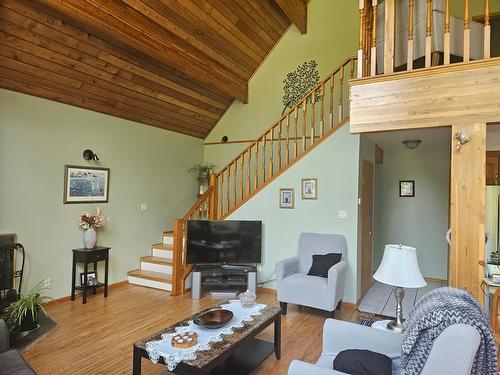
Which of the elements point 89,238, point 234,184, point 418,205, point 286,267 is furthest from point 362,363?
point 418,205

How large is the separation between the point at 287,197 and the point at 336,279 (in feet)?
4.90

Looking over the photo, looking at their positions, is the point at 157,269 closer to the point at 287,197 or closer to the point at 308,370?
the point at 287,197

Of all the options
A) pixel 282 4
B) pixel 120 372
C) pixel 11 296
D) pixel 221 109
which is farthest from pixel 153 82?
pixel 120 372

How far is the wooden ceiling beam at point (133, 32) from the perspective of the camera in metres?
3.24

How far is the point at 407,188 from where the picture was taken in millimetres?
5875

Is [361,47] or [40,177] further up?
[361,47]

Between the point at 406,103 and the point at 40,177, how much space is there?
14.5 ft

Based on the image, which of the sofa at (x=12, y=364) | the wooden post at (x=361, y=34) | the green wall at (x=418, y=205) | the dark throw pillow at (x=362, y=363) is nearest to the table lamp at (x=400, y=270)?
the dark throw pillow at (x=362, y=363)

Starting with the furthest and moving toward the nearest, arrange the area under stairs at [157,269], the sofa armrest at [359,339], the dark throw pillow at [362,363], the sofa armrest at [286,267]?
the area under stairs at [157,269] → the sofa armrest at [286,267] → the sofa armrest at [359,339] → the dark throw pillow at [362,363]

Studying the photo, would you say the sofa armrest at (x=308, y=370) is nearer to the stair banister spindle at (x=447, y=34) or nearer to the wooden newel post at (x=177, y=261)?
the stair banister spindle at (x=447, y=34)

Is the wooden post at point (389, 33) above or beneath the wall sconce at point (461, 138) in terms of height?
above

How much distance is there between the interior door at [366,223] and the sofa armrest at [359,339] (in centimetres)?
259

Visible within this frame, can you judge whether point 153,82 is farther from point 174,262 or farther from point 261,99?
point 174,262

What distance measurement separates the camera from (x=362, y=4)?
3287mm
